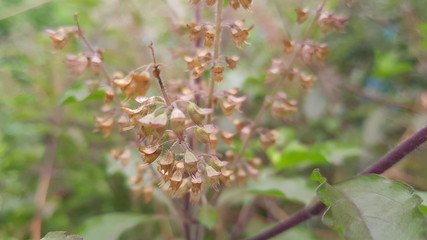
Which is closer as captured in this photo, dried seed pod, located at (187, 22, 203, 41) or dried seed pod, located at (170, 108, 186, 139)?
dried seed pod, located at (170, 108, 186, 139)

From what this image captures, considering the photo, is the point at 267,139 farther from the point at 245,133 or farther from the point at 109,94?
the point at 109,94

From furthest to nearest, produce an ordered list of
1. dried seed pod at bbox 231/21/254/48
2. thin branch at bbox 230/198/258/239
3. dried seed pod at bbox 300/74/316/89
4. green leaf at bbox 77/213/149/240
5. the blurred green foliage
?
the blurred green foliage
thin branch at bbox 230/198/258/239
green leaf at bbox 77/213/149/240
dried seed pod at bbox 300/74/316/89
dried seed pod at bbox 231/21/254/48

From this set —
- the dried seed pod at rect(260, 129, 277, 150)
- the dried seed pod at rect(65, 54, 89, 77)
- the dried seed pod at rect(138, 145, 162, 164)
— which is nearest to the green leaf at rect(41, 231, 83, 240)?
the dried seed pod at rect(138, 145, 162, 164)

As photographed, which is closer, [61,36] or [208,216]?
[61,36]

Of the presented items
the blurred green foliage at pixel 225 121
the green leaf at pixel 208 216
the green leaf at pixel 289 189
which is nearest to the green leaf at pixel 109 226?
the blurred green foliage at pixel 225 121

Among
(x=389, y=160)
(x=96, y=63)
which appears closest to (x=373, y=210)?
(x=389, y=160)

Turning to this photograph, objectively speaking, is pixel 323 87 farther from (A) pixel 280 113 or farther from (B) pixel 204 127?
(B) pixel 204 127

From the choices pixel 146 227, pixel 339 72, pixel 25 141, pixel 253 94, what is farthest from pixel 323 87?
pixel 25 141

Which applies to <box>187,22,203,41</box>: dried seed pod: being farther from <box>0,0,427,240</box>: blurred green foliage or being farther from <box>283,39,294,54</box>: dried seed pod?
<box>0,0,427,240</box>: blurred green foliage
